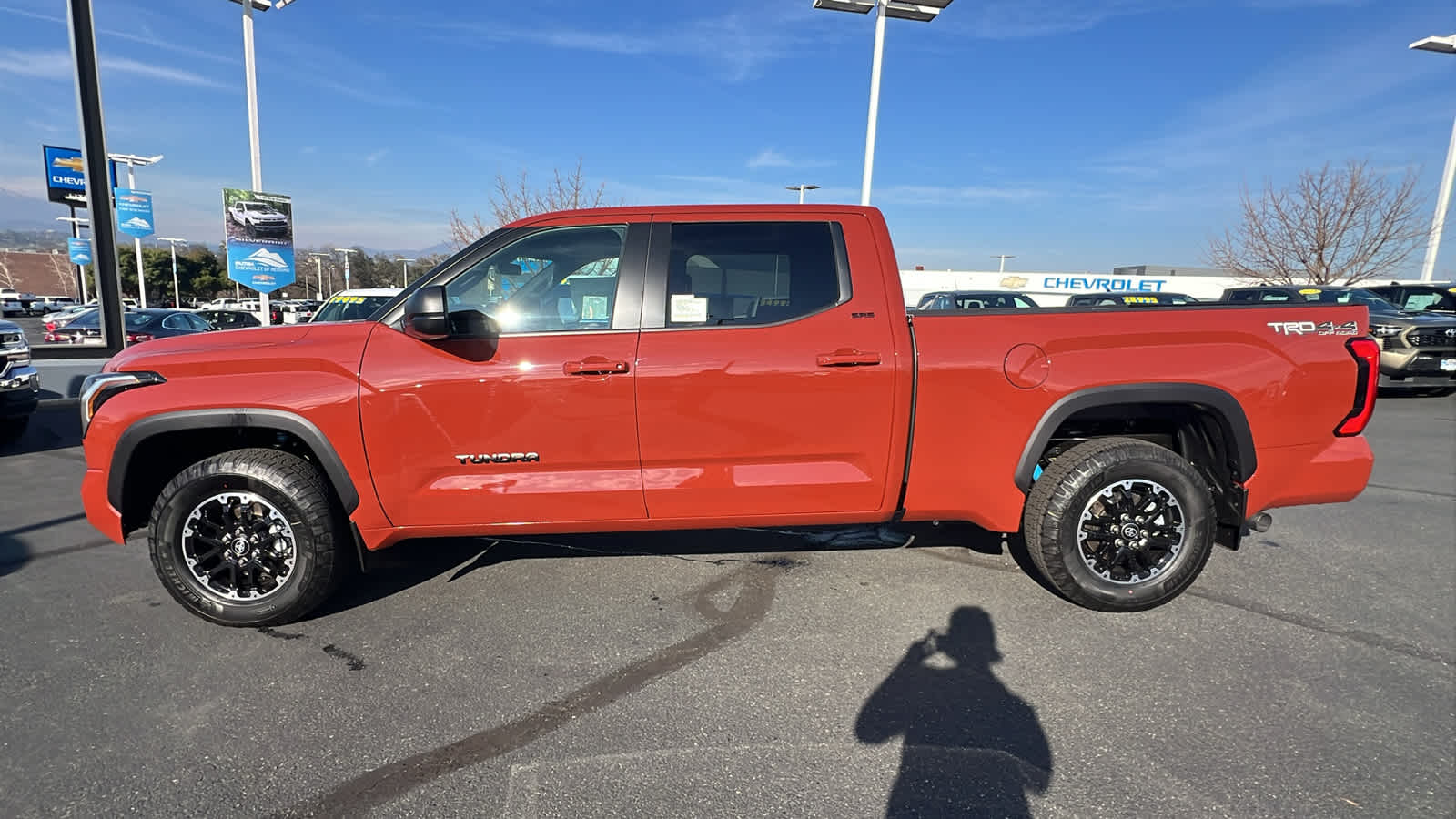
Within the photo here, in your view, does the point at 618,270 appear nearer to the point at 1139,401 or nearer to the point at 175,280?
the point at 1139,401

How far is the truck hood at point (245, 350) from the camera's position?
310 centimetres

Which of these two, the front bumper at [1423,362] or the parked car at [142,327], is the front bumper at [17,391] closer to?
the parked car at [142,327]

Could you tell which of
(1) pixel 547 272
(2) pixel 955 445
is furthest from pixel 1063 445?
(1) pixel 547 272

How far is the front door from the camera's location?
10.0ft

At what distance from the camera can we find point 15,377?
21.6 ft

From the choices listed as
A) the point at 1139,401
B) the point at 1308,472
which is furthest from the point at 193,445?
the point at 1308,472

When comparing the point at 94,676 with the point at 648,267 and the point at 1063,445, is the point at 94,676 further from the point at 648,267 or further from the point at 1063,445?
the point at 1063,445

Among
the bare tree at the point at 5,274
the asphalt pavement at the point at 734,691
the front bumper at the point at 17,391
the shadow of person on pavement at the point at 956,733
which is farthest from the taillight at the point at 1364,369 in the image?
the bare tree at the point at 5,274

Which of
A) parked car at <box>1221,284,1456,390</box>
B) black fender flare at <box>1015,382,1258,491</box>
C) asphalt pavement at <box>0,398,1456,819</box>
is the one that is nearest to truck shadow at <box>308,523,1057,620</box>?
asphalt pavement at <box>0,398,1456,819</box>

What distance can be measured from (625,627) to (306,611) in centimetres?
155

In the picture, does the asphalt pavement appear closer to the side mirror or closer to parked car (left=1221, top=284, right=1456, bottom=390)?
the side mirror

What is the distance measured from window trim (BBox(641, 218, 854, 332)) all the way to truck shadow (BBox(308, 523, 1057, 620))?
1395 millimetres

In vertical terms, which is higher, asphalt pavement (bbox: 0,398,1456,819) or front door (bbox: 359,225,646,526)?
front door (bbox: 359,225,646,526)

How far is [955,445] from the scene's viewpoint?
3.28m
